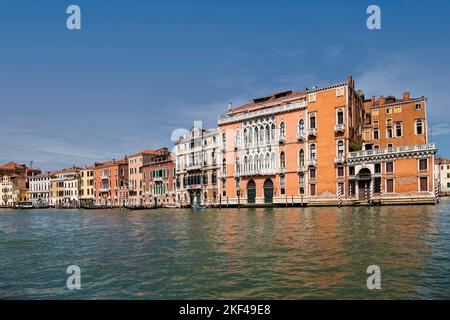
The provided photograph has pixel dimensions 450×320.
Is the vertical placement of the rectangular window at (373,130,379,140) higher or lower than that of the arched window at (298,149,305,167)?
higher

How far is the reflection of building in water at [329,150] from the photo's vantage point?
1473 inches

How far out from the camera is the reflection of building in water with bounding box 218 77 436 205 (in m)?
37.4

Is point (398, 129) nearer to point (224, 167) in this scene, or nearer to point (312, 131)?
point (312, 131)

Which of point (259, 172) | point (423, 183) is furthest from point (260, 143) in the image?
point (423, 183)

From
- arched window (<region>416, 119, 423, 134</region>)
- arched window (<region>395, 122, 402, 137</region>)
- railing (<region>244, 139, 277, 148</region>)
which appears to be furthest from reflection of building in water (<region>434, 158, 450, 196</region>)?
railing (<region>244, 139, 277, 148</region>)

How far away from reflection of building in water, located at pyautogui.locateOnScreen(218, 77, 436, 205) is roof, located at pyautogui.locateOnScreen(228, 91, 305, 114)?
0.13 m

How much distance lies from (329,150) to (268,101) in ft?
33.8

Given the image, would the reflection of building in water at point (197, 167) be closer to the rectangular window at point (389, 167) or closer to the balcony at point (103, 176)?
the balcony at point (103, 176)

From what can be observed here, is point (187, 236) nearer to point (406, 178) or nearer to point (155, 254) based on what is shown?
point (155, 254)

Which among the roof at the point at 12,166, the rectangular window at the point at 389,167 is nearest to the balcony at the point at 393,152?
the rectangular window at the point at 389,167

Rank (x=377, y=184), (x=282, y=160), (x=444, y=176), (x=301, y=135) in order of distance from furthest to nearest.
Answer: (x=444, y=176) → (x=282, y=160) → (x=301, y=135) → (x=377, y=184)

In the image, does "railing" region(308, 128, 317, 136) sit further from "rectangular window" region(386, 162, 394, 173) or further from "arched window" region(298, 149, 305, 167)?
"rectangular window" region(386, 162, 394, 173)

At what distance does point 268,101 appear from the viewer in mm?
48125
